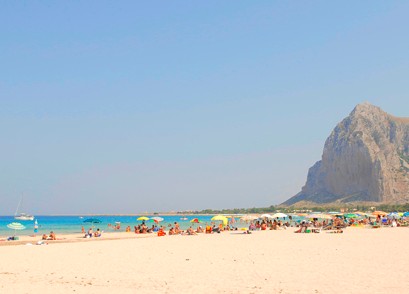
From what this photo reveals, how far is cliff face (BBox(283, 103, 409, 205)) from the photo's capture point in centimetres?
13562

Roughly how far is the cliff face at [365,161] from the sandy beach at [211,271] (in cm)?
12273

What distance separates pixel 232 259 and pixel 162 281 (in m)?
5.33

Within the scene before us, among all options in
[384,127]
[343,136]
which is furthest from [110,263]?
[384,127]

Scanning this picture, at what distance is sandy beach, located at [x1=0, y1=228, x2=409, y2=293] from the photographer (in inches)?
454

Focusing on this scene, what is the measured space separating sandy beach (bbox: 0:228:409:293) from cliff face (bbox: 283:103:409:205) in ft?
403

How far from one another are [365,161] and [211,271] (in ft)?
439

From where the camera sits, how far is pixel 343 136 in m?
152

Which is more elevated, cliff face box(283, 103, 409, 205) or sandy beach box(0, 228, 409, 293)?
cliff face box(283, 103, 409, 205)

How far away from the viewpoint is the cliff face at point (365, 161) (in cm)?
13562

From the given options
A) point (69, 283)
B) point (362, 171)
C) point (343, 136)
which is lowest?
point (69, 283)

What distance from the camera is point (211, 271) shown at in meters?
14.3

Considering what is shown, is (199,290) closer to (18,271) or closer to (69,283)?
(69,283)

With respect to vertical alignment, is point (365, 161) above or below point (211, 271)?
above

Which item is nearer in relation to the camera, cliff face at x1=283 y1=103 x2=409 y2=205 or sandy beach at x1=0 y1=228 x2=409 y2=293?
sandy beach at x1=0 y1=228 x2=409 y2=293
